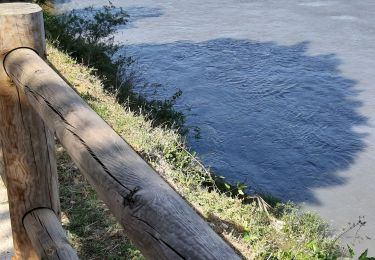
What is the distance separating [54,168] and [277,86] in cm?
1021

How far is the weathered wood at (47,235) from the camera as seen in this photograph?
77.5 inches

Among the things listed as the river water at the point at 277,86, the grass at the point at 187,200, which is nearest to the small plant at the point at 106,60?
the river water at the point at 277,86

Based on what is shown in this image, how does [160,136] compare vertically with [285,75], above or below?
above

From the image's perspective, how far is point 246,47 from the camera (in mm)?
14320

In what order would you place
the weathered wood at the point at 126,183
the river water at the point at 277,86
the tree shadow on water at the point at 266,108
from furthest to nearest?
the tree shadow on water at the point at 266,108
the river water at the point at 277,86
the weathered wood at the point at 126,183

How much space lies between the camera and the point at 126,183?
1.24m

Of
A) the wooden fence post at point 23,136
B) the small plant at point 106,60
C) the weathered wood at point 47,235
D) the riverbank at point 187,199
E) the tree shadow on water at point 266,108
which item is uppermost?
the wooden fence post at point 23,136

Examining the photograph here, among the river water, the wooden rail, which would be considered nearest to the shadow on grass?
the wooden rail

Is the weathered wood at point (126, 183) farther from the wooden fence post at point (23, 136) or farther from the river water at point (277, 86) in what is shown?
the river water at point (277, 86)

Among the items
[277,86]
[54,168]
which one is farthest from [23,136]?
[277,86]

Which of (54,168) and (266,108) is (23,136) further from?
(266,108)

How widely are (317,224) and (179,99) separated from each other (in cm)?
556

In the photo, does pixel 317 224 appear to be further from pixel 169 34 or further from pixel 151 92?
pixel 169 34

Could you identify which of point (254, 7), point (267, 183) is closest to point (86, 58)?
point (267, 183)
